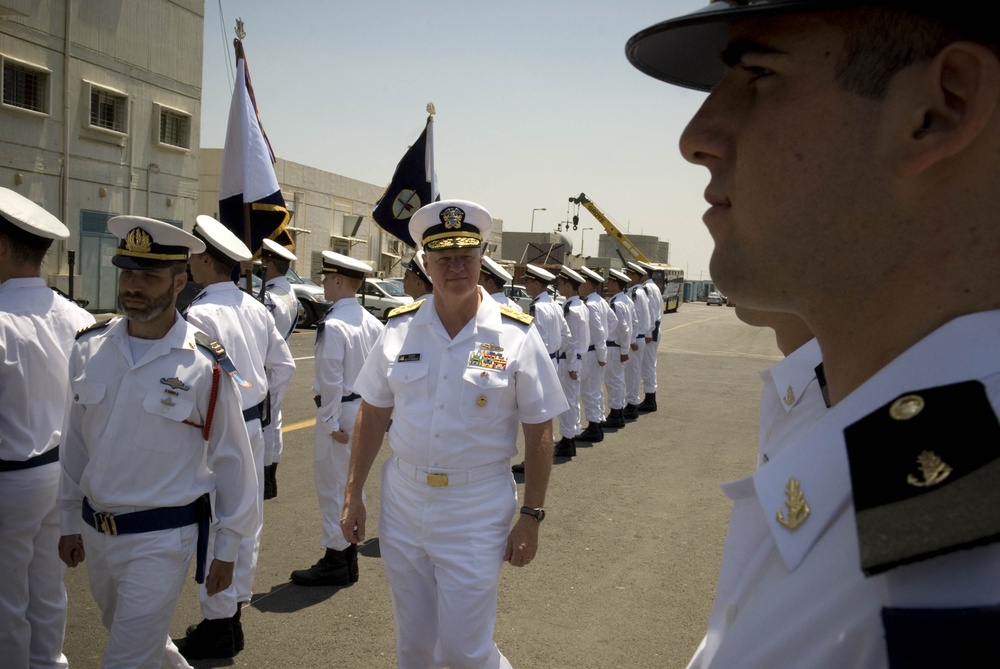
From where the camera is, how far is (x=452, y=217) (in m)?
4.09

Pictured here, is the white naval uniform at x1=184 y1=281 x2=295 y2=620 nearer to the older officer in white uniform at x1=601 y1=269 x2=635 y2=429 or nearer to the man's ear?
the man's ear

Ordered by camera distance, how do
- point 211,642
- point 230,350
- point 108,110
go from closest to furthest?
point 211,642
point 230,350
point 108,110

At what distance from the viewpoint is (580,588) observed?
5.17m

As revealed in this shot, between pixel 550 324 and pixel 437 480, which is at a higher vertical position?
pixel 550 324

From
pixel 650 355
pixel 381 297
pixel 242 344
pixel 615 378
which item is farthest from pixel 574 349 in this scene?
pixel 381 297

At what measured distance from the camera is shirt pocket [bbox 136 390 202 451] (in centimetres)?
329

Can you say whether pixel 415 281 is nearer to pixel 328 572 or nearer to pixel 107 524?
pixel 328 572

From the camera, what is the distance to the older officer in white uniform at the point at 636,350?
12680 millimetres

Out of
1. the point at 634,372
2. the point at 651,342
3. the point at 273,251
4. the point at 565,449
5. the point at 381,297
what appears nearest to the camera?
the point at 273,251

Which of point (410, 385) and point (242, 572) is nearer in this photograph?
point (410, 385)

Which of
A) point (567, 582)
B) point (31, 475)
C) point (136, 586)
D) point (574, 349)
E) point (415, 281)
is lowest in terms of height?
point (567, 582)

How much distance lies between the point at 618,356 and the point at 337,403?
6.96 m

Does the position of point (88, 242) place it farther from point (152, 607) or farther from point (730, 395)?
point (152, 607)

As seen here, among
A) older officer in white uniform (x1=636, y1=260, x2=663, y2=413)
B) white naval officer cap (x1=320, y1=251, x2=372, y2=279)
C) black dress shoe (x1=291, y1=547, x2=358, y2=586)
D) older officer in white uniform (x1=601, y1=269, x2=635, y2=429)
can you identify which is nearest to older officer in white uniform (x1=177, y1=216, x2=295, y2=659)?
black dress shoe (x1=291, y1=547, x2=358, y2=586)
